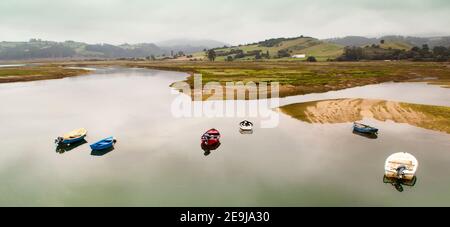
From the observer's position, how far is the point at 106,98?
296 feet

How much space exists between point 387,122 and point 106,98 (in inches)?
2982

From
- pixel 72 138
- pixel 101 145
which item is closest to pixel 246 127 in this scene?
pixel 101 145

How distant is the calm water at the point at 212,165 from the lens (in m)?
29.5

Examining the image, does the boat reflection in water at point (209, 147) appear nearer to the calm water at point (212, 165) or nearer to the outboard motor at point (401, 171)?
the calm water at point (212, 165)

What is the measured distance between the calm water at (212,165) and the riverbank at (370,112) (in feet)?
13.5

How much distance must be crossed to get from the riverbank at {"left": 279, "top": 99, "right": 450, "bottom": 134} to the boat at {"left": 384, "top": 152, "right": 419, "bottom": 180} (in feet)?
77.1

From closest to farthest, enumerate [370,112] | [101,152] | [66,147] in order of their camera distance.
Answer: [101,152] < [66,147] < [370,112]

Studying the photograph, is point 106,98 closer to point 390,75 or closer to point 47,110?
point 47,110

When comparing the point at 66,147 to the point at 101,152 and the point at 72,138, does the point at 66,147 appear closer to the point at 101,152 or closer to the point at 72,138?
the point at 72,138

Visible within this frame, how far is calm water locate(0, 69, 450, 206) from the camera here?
29.5 m
